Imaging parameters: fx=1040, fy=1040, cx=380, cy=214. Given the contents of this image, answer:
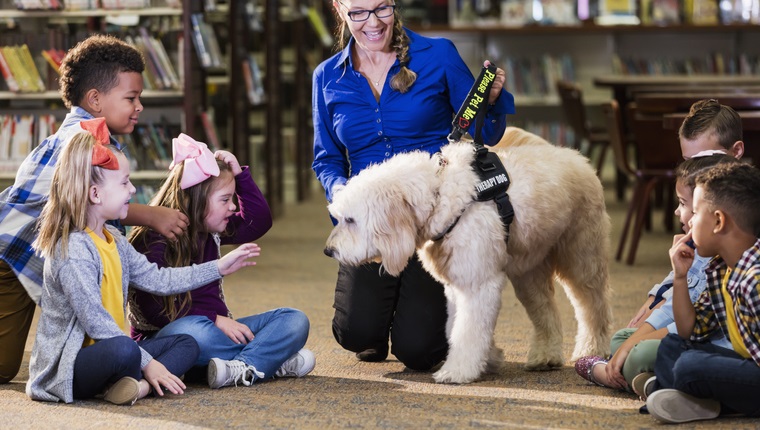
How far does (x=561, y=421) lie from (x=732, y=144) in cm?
118

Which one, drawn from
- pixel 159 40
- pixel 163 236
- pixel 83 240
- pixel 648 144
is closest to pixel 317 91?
pixel 163 236

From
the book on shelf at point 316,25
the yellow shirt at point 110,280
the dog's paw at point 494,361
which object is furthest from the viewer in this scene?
the book on shelf at point 316,25

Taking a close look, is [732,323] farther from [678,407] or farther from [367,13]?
[367,13]

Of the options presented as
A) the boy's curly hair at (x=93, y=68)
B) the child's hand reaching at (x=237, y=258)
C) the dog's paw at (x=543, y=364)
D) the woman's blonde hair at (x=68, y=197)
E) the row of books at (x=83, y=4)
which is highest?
the row of books at (x=83, y=4)

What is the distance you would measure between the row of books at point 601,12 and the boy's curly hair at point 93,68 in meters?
7.36

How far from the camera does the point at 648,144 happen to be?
5.75 metres

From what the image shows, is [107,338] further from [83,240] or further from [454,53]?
[454,53]

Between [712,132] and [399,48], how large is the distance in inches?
42.1

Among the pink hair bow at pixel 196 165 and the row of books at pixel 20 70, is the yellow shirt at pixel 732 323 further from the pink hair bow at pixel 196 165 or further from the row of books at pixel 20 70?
the row of books at pixel 20 70

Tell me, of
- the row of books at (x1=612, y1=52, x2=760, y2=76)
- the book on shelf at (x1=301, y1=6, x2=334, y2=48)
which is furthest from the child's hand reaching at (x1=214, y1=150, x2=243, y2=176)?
the row of books at (x1=612, y1=52, x2=760, y2=76)

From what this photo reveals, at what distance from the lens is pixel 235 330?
3270 mm

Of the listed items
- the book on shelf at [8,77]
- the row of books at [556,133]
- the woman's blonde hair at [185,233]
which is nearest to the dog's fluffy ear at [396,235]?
the woman's blonde hair at [185,233]

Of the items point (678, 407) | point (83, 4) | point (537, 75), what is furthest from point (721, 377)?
point (537, 75)

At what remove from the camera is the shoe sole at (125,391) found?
2.92 metres
